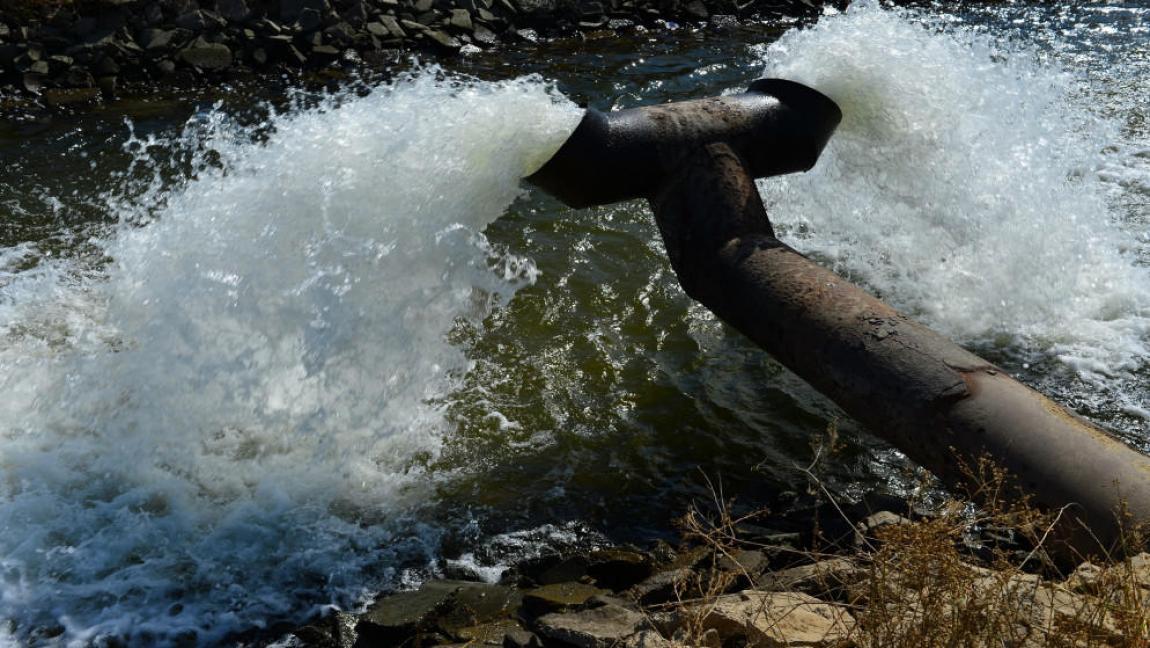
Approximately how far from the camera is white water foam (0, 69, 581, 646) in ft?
15.6

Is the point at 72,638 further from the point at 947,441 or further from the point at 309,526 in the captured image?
the point at 947,441

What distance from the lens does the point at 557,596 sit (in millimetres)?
3982

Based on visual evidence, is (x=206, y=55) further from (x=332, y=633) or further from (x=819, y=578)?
(x=819, y=578)

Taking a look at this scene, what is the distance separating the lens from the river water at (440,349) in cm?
458

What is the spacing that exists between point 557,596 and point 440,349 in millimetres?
1901

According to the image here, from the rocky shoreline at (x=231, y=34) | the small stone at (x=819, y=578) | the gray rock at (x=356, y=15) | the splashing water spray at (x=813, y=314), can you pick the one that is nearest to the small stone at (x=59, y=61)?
the rocky shoreline at (x=231, y=34)

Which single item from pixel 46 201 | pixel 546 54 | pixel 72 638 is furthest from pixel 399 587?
pixel 546 54

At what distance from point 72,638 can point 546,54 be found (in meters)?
8.90

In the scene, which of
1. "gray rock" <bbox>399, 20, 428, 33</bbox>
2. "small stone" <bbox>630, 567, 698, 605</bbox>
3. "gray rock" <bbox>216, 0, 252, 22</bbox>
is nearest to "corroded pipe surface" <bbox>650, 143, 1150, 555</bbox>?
"small stone" <bbox>630, 567, 698, 605</bbox>

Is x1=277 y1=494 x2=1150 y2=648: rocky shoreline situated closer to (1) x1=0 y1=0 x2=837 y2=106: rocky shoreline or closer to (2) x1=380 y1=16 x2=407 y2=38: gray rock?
(1) x1=0 y1=0 x2=837 y2=106: rocky shoreline

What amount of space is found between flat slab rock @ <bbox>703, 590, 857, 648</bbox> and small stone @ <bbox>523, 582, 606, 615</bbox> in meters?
0.74

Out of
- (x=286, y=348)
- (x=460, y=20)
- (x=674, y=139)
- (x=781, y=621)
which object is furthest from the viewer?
(x=460, y=20)

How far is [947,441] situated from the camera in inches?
151

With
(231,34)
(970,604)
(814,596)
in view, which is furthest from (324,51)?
(970,604)
